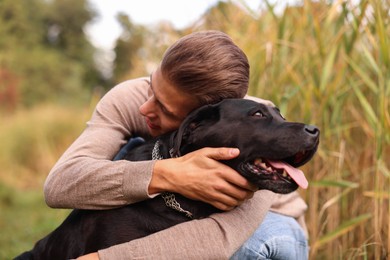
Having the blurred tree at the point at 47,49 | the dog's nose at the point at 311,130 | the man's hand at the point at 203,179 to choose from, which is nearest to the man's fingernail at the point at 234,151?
the man's hand at the point at 203,179

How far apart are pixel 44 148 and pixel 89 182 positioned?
23.1 ft

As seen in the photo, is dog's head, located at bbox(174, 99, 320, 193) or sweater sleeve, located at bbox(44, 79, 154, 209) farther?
sweater sleeve, located at bbox(44, 79, 154, 209)

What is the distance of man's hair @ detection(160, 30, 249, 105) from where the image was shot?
221 centimetres

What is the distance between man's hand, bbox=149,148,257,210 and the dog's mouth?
0.07 metres

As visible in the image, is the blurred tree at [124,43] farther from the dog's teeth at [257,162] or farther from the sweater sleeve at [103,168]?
the dog's teeth at [257,162]

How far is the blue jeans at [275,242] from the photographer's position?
252 centimetres

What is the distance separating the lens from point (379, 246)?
9.64ft

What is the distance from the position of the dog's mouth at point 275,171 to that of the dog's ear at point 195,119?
0.74 ft

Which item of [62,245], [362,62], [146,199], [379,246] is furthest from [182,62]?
[362,62]

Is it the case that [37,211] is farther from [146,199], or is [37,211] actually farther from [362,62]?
[146,199]

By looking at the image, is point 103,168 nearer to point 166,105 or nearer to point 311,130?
point 166,105

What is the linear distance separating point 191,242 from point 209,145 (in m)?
0.36

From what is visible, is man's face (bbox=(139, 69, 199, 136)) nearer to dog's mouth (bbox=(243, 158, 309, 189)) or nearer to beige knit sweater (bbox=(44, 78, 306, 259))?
beige knit sweater (bbox=(44, 78, 306, 259))

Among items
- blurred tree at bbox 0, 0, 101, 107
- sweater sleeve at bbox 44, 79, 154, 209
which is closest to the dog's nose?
sweater sleeve at bbox 44, 79, 154, 209
